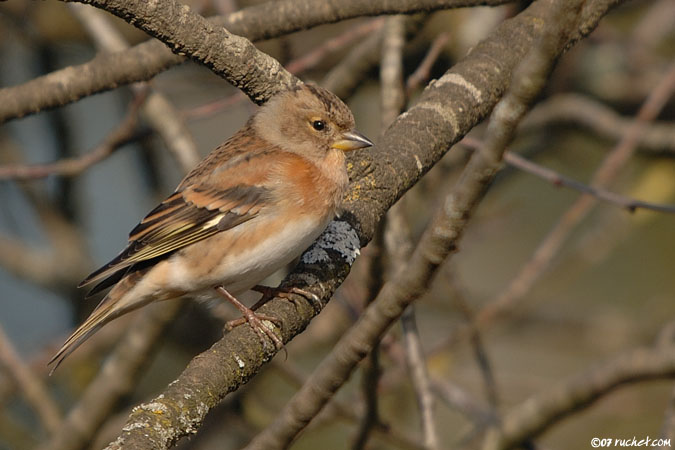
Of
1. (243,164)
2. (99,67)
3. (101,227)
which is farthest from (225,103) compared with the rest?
(101,227)

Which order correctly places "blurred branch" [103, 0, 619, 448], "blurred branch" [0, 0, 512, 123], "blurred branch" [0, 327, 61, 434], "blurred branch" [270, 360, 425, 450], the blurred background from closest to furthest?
"blurred branch" [103, 0, 619, 448], "blurred branch" [0, 0, 512, 123], "blurred branch" [270, 360, 425, 450], "blurred branch" [0, 327, 61, 434], the blurred background

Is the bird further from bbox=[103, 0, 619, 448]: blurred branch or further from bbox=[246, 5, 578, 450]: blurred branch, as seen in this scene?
bbox=[246, 5, 578, 450]: blurred branch

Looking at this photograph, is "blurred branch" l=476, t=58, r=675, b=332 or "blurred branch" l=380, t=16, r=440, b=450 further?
"blurred branch" l=476, t=58, r=675, b=332

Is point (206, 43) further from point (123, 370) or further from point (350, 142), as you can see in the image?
point (123, 370)

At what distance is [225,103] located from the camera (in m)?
4.63

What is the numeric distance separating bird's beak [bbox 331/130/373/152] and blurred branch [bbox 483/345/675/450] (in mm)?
1255

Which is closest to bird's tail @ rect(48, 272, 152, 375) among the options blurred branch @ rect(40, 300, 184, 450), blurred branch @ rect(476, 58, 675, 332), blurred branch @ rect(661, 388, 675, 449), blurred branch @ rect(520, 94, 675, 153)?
blurred branch @ rect(40, 300, 184, 450)

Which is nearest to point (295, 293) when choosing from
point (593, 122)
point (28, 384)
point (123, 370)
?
point (123, 370)

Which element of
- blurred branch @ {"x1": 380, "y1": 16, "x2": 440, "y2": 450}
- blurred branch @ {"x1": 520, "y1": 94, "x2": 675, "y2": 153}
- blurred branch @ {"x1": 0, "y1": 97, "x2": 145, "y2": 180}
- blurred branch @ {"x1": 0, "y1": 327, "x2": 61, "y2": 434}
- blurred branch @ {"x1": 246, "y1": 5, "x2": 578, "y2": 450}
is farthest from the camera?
blurred branch @ {"x1": 520, "y1": 94, "x2": 675, "y2": 153}

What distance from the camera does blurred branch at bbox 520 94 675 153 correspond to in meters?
5.38

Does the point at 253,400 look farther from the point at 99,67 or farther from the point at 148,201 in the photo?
the point at 99,67

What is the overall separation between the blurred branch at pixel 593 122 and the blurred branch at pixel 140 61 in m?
2.26

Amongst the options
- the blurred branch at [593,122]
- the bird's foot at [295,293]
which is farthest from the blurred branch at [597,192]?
the blurred branch at [593,122]

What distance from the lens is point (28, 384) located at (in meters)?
4.55
